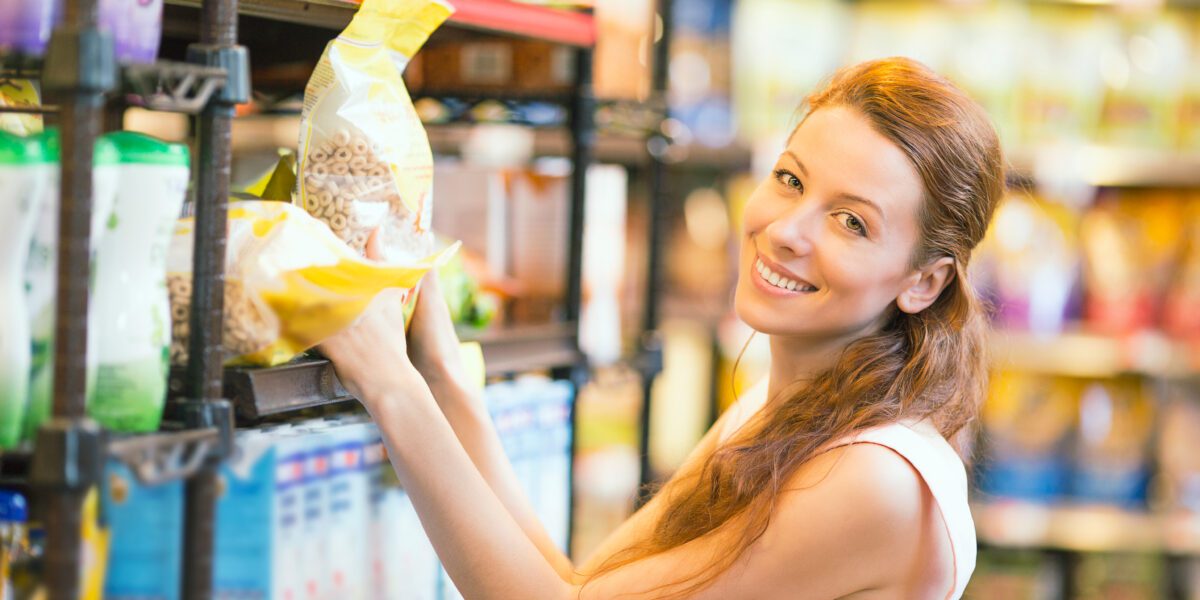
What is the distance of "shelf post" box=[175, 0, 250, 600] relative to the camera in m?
1.00

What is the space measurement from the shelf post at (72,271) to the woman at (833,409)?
0.38 metres

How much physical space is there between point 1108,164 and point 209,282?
2.77 metres

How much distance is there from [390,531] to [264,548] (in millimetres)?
218

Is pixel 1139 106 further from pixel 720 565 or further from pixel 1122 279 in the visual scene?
pixel 720 565

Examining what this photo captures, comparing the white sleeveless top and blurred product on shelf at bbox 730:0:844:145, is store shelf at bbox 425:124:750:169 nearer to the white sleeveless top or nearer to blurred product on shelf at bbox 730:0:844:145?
blurred product on shelf at bbox 730:0:844:145

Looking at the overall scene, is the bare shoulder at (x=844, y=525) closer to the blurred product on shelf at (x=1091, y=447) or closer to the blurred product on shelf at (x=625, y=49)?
the blurred product on shelf at (x=625, y=49)

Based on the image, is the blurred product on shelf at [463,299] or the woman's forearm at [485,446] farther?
the blurred product on shelf at [463,299]

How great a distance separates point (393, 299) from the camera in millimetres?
1204

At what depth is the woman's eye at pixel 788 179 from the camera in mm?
1440

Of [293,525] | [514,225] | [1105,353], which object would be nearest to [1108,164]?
[1105,353]

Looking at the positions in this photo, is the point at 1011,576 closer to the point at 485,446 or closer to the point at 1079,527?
the point at 1079,527

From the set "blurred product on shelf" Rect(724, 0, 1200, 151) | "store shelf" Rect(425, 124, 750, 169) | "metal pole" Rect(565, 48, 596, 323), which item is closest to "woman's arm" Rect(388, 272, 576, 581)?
"metal pole" Rect(565, 48, 596, 323)

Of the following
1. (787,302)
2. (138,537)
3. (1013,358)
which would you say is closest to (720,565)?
(787,302)

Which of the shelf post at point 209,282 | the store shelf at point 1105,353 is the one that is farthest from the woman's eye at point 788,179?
the store shelf at point 1105,353
